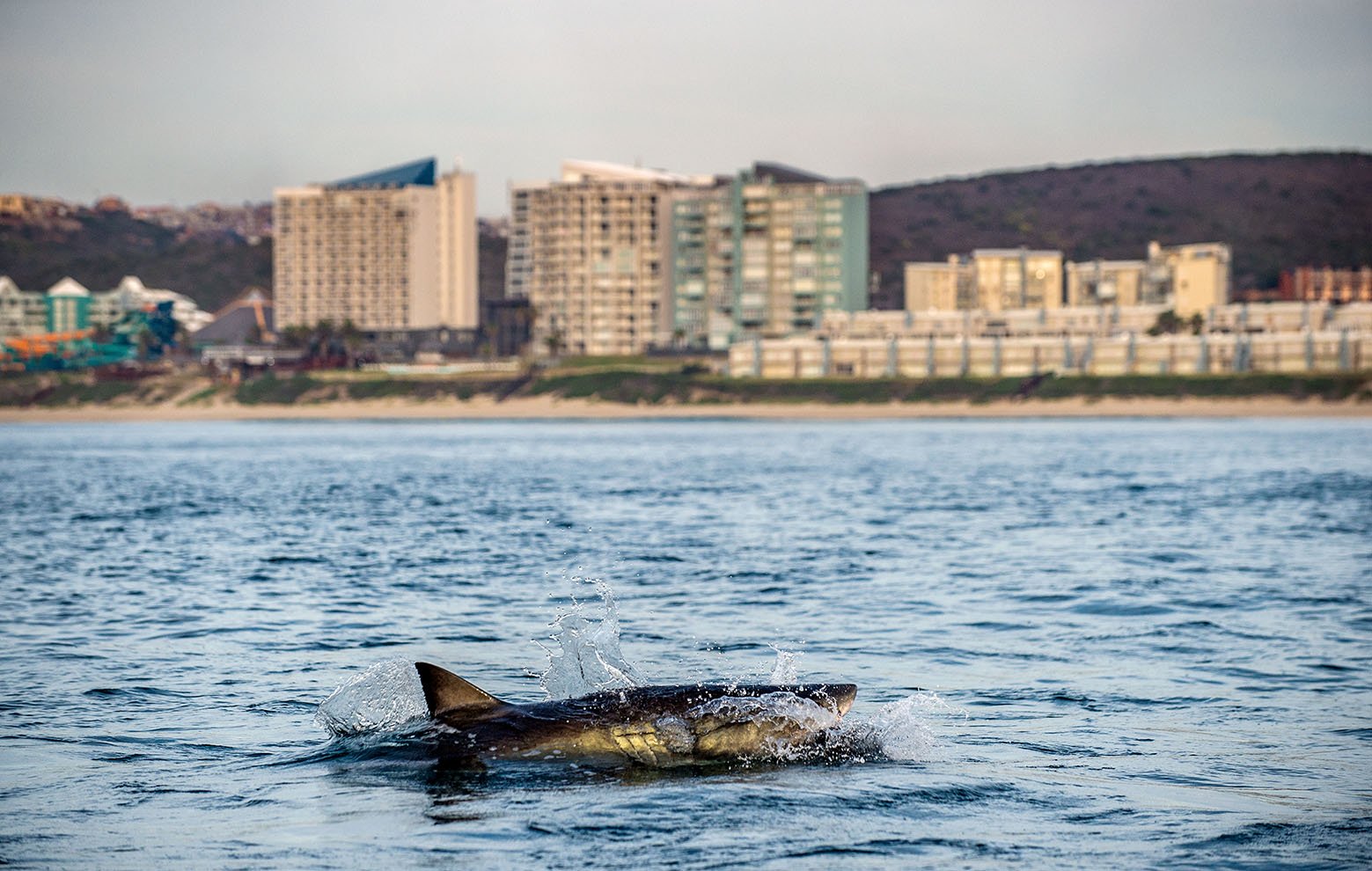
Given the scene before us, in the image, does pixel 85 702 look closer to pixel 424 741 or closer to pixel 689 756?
pixel 424 741

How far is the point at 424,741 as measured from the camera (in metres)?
15.9

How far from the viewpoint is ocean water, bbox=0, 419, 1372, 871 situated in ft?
43.9

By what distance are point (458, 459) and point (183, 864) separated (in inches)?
3340

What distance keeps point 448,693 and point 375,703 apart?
2153mm

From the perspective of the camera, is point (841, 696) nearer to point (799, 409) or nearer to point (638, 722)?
point (638, 722)

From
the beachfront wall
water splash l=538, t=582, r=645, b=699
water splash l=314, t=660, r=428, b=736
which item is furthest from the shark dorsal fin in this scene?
the beachfront wall

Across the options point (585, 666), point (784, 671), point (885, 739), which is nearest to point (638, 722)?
point (885, 739)

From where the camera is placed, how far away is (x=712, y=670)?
21.3 meters

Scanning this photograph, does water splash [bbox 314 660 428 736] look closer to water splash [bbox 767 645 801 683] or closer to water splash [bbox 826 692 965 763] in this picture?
water splash [bbox 767 645 801 683]

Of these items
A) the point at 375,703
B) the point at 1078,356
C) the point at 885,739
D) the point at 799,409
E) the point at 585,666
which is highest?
the point at 1078,356

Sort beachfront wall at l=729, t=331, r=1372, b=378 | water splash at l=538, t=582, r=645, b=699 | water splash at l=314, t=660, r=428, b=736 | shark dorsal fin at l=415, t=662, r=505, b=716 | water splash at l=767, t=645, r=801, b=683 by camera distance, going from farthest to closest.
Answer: beachfront wall at l=729, t=331, r=1372, b=378 → water splash at l=538, t=582, r=645, b=699 → water splash at l=767, t=645, r=801, b=683 → water splash at l=314, t=660, r=428, b=736 → shark dorsal fin at l=415, t=662, r=505, b=716

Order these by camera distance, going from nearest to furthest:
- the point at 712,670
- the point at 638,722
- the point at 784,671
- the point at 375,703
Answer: the point at 638,722, the point at 375,703, the point at 784,671, the point at 712,670

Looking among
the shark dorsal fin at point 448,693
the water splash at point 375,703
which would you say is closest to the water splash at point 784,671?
the shark dorsal fin at point 448,693

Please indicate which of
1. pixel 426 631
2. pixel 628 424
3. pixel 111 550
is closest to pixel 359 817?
pixel 426 631
